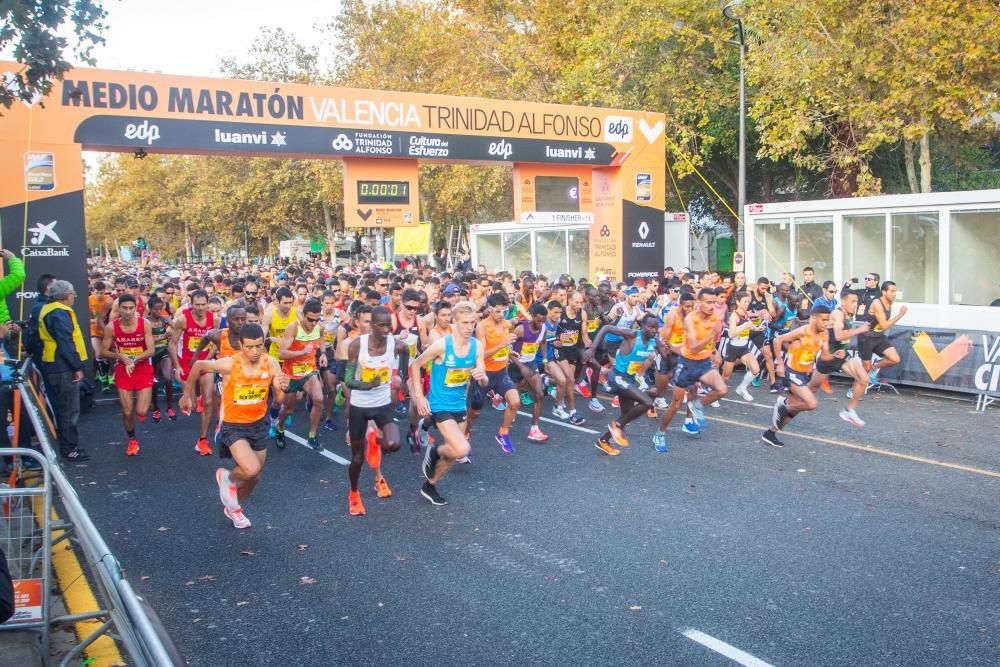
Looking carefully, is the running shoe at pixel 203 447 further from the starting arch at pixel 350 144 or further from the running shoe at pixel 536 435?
the starting arch at pixel 350 144

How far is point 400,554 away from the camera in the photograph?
21.4ft

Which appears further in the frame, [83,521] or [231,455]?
[231,455]

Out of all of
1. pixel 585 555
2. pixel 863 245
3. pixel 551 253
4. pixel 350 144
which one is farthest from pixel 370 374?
pixel 551 253

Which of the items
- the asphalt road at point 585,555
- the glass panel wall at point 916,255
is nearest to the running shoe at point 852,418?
the asphalt road at point 585,555

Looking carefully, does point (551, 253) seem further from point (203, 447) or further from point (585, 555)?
point (585, 555)

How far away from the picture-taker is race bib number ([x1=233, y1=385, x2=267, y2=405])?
7.19m

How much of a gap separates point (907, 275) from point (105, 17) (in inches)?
615

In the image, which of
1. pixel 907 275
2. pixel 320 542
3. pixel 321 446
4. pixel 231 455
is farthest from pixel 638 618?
pixel 907 275

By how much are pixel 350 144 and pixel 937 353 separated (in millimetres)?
10635

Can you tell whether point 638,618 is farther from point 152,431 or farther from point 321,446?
point 152,431

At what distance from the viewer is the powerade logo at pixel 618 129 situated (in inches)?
718

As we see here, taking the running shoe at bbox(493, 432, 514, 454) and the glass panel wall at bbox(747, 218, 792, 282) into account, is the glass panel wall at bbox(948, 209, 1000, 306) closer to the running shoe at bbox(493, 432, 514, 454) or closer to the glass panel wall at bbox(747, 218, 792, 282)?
the glass panel wall at bbox(747, 218, 792, 282)

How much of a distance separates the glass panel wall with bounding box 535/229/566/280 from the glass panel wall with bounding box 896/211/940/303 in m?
13.4

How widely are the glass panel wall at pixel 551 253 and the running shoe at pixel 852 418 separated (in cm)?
1845
